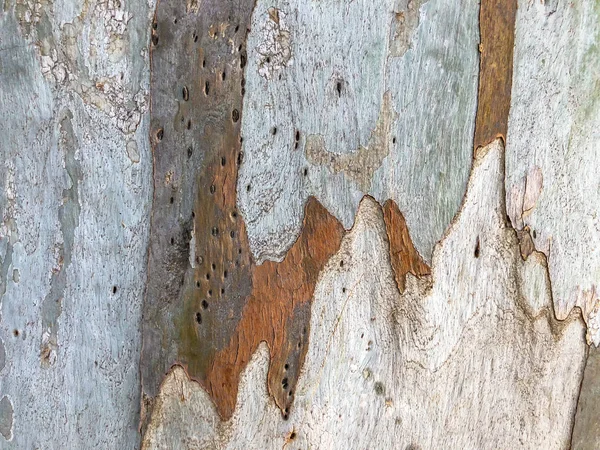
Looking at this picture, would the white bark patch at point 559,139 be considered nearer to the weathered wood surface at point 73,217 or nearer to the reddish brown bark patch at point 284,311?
the reddish brown bark patch at point 284,311

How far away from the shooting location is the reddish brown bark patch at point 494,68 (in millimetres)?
651

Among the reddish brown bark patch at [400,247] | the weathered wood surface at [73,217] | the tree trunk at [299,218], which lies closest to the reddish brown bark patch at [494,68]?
the tree trunk at [299,218]

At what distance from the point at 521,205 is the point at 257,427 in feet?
1.27

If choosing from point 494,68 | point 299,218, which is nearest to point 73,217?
point 299,218

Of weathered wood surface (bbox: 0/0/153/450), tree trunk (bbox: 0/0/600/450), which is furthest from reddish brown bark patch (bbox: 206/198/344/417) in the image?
weathered wood surface (bbox: 0/0/153/450)

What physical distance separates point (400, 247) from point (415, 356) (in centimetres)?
13

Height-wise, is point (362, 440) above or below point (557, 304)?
below

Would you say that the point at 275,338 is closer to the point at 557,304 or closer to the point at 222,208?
the point at 222,208

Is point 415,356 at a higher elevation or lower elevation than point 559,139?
lower

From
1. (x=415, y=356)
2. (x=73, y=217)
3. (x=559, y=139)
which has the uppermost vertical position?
(x=559, y=139)

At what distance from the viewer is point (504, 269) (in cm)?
71

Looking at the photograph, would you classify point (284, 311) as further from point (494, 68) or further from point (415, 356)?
point (494, 68)

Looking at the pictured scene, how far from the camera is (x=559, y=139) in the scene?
0.70 metres

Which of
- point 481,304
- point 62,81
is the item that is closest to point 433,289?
point 481,304
